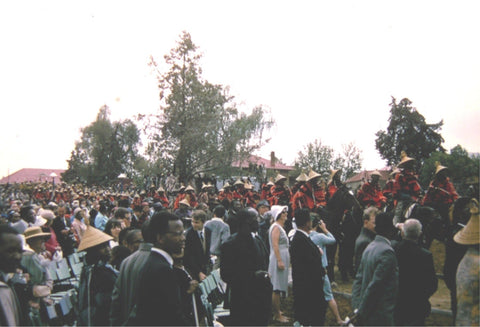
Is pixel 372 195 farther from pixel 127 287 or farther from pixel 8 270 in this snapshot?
pixel 8 270

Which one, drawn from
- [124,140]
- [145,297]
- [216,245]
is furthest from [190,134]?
[124,140]

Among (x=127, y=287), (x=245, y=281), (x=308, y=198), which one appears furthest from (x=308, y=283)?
(x=308, y=198)

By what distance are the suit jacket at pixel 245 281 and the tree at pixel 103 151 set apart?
2193 inches

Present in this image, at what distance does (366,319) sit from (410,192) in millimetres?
4773

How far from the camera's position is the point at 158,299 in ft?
9.17

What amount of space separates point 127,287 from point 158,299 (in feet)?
1.97

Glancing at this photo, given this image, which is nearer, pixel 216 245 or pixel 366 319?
pixel 366 319

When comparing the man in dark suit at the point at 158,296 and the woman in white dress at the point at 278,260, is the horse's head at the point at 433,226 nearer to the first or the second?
the woman in white dress at the point at 278,260

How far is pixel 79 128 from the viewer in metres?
66.8

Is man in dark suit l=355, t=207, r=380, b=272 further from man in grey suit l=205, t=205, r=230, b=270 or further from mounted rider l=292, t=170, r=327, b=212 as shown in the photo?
mounted rider l=292, t=170, r=327, b=212

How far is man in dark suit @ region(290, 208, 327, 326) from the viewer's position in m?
5.35

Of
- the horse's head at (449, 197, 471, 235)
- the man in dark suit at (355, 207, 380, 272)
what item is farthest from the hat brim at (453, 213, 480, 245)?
the horse's head at (449, 197, 471, 235)

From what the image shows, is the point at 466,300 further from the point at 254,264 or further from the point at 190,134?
the point at 190,134

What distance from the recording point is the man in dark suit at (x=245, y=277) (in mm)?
4805
